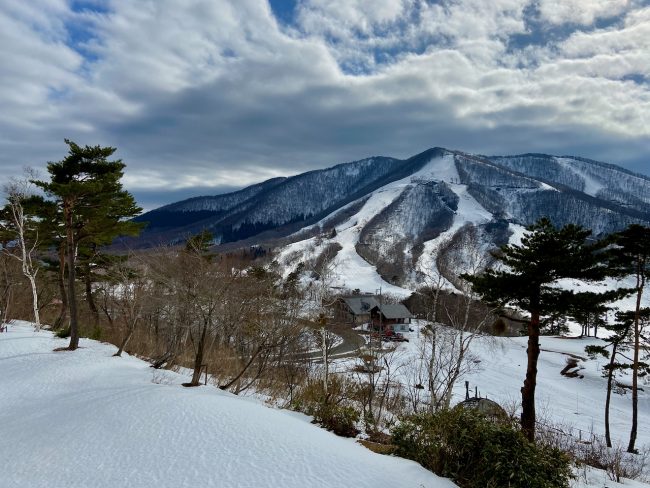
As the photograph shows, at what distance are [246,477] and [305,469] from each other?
0.92m

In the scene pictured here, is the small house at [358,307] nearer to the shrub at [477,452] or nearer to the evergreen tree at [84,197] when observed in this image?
the evergreen tree at [84,197]

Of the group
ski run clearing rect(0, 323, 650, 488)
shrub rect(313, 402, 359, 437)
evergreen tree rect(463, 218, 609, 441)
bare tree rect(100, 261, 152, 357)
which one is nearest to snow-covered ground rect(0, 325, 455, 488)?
ski run clearing rect(0, 323, 650, 488)

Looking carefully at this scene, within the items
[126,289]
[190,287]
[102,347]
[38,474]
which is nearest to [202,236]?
[126,289]

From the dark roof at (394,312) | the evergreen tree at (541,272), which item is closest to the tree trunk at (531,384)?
the evergreen tree at (541,272)

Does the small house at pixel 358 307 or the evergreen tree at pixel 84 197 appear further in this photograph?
the small house at pixel 358 307

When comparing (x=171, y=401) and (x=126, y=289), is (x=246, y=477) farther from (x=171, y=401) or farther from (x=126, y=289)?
(x=126, y=289)

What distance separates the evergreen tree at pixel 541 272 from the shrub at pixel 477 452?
32.6ft

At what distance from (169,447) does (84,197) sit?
17000mm

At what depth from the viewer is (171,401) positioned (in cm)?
931

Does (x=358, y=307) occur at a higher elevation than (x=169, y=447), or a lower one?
lower

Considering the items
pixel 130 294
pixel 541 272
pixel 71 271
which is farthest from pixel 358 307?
pixel 71 271

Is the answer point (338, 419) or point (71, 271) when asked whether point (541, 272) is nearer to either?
point (338, 419)

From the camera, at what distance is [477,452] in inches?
299

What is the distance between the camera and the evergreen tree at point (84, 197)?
62.9 feet
